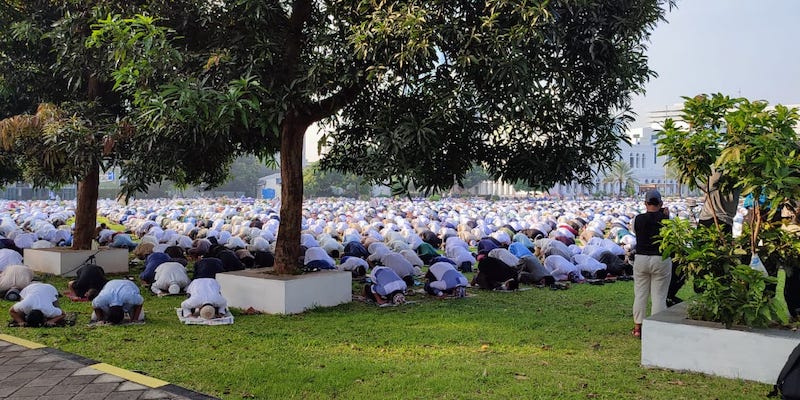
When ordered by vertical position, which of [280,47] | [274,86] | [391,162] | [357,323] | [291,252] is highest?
[280,47]

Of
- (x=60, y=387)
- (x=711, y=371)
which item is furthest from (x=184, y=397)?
(x=711, y=371)

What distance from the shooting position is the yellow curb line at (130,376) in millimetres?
5410

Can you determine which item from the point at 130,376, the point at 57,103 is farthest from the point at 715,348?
the point at 57,103

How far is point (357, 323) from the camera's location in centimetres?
844

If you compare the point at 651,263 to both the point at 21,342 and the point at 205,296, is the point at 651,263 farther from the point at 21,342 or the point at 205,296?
the point at 21,342

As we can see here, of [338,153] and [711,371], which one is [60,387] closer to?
[711,371]

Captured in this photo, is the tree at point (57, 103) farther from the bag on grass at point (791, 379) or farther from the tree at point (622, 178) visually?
the tree at point (622, 178)

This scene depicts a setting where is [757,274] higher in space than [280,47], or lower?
lower

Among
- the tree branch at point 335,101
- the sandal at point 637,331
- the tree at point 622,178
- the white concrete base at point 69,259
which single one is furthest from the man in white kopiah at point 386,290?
the tree at point 622,178

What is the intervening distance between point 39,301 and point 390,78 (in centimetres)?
499

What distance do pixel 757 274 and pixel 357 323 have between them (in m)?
4.67

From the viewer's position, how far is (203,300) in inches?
327

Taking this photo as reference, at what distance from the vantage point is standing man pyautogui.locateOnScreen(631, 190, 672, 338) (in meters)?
6.91

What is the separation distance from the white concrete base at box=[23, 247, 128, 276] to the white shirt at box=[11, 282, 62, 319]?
536 cm
